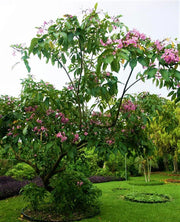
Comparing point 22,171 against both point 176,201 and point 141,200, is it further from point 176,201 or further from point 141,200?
point 176,201

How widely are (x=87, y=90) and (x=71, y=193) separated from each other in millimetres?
2196

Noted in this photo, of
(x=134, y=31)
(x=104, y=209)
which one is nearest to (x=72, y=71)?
(x=134, y=31)

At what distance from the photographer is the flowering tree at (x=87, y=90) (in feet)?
8.36

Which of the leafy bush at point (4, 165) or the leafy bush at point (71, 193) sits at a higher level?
the leafy bush at point (4, 165)

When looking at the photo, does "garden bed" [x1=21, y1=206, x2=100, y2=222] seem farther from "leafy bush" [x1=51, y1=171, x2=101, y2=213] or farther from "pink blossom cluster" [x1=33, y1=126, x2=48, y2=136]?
"pink blossom cluster" [x1=33, y1=126, x2=48, y2=136]

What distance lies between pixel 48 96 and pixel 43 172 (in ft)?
8.38

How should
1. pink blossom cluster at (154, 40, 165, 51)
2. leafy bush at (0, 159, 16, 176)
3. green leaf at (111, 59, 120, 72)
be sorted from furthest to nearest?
leafy bush at (0, 159, 16, 176), pink blossom cluster at (154, 40, 165, 51), green leaf at (111, 59, 120, 72)

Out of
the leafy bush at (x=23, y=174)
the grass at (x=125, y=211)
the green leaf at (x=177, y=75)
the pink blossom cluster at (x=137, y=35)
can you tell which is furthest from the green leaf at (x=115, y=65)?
the leafy bush at (x=23, y=174)

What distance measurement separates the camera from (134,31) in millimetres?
2793

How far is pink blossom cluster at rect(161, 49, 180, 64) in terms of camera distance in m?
2.50

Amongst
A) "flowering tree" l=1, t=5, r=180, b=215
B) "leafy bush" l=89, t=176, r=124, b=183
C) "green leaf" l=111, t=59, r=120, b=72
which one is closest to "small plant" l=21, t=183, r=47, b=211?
"flowering tree" l=1, t=5, r=180, b=215

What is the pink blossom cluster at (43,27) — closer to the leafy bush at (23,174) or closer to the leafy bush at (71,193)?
the leafy bush at (71,193)

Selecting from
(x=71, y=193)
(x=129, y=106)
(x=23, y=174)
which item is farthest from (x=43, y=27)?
(x=23, y=174)

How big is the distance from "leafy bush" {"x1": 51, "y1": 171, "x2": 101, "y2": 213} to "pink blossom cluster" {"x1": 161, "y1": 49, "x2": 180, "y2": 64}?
2.98 m
